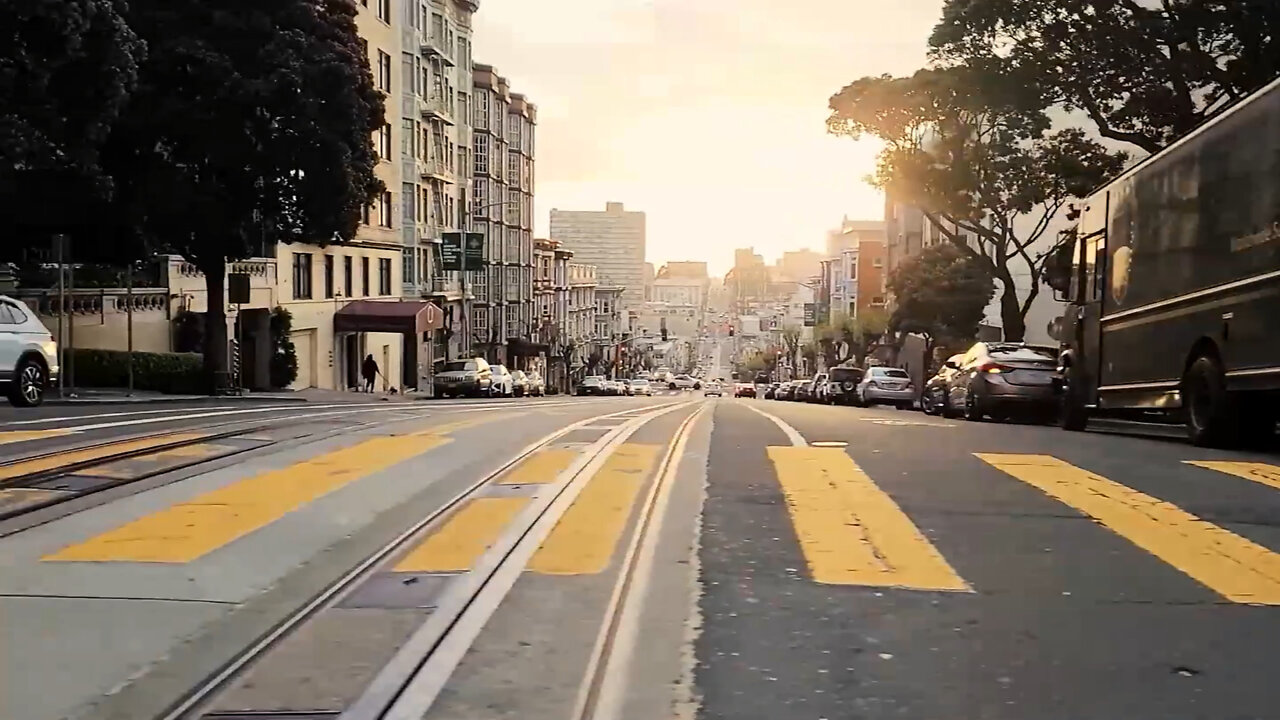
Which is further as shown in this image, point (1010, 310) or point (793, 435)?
point (1010, 310)

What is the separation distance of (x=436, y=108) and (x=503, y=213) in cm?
2275

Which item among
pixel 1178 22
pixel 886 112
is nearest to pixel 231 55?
pixel 886 112

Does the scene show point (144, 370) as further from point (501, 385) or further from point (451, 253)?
point (451, 253)

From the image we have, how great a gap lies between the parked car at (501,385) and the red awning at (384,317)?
3.54 metres

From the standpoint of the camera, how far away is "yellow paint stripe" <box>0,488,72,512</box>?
8086mm

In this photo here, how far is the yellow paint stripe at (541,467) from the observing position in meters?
9.89

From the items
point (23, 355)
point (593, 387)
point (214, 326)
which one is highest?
point (214, 326)

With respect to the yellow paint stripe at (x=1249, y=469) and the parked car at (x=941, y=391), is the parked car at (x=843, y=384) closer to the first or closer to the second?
the parked car at (x=941, y=391)

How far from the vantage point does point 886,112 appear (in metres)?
33.6

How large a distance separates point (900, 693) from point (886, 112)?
99.7 feet

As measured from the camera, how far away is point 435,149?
6625 centimetres

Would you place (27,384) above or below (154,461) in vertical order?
above

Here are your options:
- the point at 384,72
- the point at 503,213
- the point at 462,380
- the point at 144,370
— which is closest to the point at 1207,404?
the point at 144,370

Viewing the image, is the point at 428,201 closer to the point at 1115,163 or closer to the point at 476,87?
the point at 476,87
